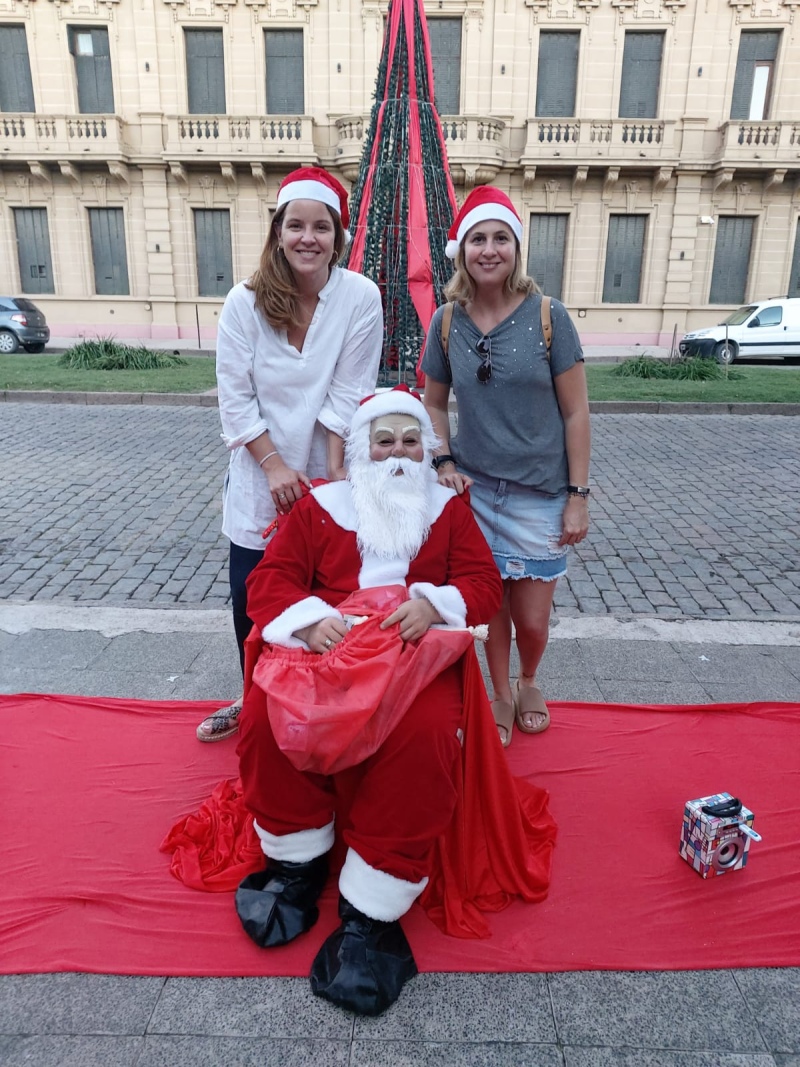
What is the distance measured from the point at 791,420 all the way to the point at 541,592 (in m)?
9.13

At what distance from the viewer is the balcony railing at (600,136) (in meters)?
20.6

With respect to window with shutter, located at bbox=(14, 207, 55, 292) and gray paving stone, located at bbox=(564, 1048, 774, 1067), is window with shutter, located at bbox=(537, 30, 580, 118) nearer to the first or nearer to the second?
window with shutter, located at bbox=(14, 207, 55, 292)

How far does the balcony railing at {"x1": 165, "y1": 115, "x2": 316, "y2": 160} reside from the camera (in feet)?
68.4

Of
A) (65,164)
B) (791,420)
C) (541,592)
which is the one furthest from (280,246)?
(65,164)

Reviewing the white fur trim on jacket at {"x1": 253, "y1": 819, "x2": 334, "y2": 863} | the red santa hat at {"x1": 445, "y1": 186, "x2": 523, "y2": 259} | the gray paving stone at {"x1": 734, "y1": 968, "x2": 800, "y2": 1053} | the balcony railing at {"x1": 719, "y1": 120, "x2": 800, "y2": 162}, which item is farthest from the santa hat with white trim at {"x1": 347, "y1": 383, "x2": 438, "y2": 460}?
the balcony railing at {"x1": 719, "y1": 120, "x2": 800, "y2": 162}

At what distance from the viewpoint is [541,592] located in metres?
3.04

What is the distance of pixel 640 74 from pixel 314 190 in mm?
22583

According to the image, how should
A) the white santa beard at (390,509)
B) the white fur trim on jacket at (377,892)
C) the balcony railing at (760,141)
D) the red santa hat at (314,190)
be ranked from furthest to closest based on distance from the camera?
the balcony railing at (760,141), the red santa hat at (314,190), the white santa beard at (390,509), the white fur trim on jacket at (377,892)

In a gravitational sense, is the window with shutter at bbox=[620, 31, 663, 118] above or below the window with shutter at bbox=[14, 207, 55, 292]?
above

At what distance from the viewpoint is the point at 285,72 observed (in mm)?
21188

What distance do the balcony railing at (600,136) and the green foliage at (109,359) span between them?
11870 mm

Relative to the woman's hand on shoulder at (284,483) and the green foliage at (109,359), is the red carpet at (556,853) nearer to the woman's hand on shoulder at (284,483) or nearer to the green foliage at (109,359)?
the woman's hand on shoulder at (284,483)

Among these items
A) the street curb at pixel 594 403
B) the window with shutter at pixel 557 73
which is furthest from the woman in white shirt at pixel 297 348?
the window with shutter at pixel 557 73

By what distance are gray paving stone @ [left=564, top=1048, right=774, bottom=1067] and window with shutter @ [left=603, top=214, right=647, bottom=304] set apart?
22.3 meters
